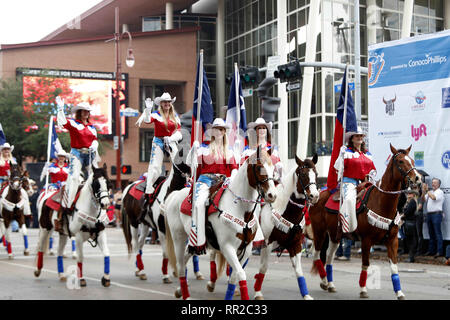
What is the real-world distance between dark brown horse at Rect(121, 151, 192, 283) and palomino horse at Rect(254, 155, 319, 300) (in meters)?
2.17

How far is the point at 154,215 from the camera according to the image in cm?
1270

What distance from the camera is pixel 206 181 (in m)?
9.70

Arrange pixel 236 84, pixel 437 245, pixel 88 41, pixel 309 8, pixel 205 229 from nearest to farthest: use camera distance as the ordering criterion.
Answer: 1. pixel 205 229
2. pixel 236 84
3. pixel 437 245
4. pixel 309 8
5. pixel 88 41

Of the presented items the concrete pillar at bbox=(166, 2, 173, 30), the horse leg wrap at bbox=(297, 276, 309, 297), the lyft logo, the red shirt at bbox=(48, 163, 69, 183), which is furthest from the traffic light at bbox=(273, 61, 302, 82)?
the concrete pillar at bbox=(166, 2, 173, 30)

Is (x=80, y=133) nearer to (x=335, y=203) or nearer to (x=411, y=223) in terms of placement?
(x=335, y=203)

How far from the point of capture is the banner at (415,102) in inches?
669

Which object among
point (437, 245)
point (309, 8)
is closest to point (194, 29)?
point (309, 8)

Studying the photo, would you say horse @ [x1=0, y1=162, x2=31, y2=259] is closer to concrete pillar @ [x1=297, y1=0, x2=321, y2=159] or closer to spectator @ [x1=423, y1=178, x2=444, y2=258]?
spectator @ [x1=423, y1=178, x2=444, y2=258]

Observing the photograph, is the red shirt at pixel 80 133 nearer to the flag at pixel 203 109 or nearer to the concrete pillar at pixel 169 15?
the flag at pixel 203 109

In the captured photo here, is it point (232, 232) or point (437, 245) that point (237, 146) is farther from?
point (437, 245)

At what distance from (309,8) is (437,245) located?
23797 millimetres

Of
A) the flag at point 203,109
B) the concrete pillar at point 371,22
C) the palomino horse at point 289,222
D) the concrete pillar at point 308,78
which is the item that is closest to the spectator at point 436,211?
the palomino horse at point 289,222

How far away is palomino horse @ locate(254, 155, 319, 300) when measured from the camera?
10.2 metres

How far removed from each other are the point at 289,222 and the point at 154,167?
374cm
